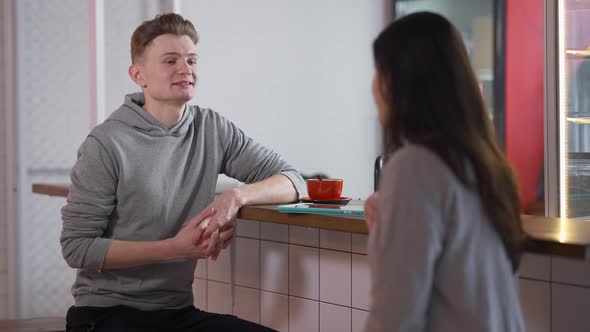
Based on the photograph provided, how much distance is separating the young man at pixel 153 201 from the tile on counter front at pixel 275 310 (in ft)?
1.26

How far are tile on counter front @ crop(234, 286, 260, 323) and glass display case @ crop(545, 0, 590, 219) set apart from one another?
1218 mm

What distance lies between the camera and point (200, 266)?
8.86ft

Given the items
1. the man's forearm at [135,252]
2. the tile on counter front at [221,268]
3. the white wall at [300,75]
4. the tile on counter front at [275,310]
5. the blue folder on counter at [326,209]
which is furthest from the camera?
the white wall at [300,75]

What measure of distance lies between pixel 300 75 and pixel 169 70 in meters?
3.22

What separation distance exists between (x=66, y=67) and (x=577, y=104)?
99.2 inches

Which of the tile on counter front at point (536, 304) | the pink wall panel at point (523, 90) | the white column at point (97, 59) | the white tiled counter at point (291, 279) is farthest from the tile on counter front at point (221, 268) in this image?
the pink wall panel at point (523, 90)

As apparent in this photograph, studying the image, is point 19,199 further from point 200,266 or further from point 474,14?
point 474,14

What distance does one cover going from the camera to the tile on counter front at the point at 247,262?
2484mm

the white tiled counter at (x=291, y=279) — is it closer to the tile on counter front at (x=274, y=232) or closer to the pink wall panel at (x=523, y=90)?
the tile on counter front at (x=274, y=232)

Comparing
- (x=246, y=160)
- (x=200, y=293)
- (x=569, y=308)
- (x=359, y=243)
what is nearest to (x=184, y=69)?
(x=246, y=160)

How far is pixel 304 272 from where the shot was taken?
2.33m

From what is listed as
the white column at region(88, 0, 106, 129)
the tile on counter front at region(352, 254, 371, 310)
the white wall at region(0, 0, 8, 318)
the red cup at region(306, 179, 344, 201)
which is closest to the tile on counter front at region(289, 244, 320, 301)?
the tile on counter front at region(352, 254, 371, 310)

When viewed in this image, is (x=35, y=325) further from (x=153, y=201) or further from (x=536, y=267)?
(x=536, y=267)

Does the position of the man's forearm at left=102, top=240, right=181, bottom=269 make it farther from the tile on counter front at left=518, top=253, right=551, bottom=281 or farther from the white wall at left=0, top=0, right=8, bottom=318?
the white wall at left=0, top=0, right=8, bottom=318
